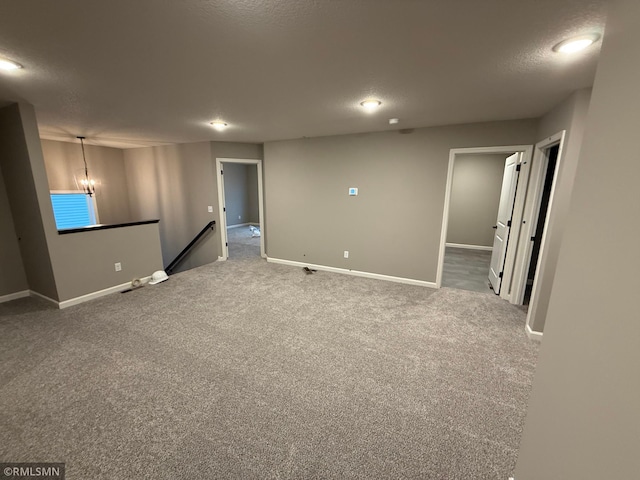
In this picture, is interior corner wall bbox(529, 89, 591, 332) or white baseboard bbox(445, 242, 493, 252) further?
white baseboard bbox(445, 242, 493, 252)

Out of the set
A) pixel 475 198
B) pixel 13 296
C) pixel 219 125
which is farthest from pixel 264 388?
pixel 475 198

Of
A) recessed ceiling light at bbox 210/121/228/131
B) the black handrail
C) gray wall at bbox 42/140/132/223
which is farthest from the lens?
the black handrail

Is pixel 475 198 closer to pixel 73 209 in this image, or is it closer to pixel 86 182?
pixel 86 182

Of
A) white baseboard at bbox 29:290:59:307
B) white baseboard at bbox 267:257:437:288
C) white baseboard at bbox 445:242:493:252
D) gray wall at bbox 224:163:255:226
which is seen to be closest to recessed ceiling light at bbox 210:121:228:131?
white baseboard at bbox 267:257:437:288

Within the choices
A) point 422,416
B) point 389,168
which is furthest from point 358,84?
point 422,416

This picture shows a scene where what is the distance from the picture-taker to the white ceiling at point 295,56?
1270mm

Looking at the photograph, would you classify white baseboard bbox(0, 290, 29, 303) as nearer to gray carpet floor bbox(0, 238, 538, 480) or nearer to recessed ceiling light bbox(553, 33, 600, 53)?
gray carpet floor bbox(0, 238, 538, 480)

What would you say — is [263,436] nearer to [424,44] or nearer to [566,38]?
[424,44]

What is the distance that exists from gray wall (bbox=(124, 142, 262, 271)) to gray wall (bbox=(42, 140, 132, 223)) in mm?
192

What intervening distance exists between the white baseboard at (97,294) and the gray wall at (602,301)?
4.79m

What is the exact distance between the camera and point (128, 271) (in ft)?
13.0

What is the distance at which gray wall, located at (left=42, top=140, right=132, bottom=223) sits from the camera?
5.03m

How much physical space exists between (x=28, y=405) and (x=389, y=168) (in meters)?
4.58

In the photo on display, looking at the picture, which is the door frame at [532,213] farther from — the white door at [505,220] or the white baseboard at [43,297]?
the white baseboard at [43,297]
